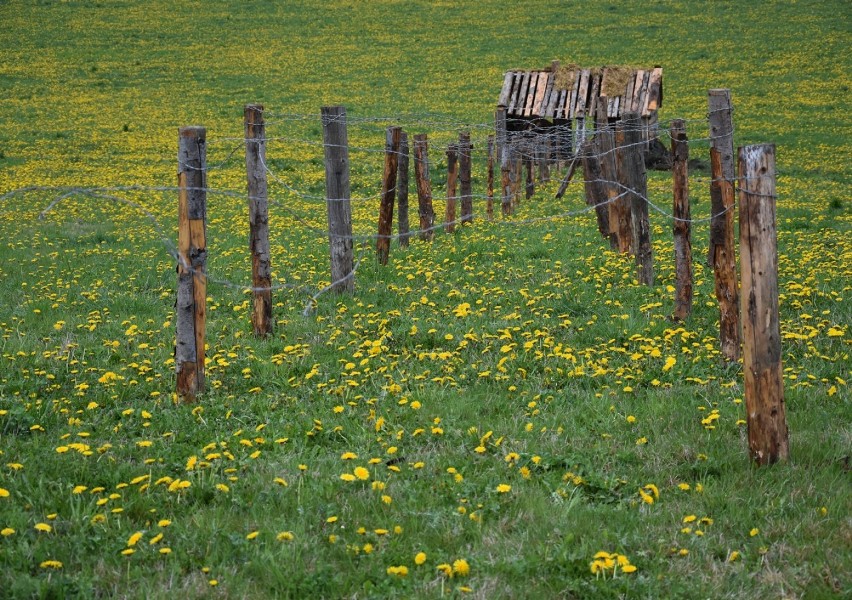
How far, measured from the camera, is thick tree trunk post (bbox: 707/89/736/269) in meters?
8.03

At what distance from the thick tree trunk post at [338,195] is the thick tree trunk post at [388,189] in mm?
928

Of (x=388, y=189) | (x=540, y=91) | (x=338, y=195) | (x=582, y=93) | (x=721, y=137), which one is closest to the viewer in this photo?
(x=721, y=137)

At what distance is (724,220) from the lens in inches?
325

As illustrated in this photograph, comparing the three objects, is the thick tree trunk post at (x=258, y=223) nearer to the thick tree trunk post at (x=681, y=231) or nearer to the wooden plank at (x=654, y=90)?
the thick tree trunk post at (x=681, y=231)

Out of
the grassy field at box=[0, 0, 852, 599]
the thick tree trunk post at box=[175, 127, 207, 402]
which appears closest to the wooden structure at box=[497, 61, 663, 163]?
the grassy field at box=[0, 0, 852, 599]

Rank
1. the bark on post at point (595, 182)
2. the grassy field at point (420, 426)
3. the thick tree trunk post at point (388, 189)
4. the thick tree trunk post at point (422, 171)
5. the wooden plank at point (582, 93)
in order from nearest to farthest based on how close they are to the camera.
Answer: the grassy field at point (420, 426)
the thick tree trunk post at point (388, 189)
the bark on post at point (595, 182)
the thick tree trunk post at point (422, 171)
the wooden plank at point (582, 93)

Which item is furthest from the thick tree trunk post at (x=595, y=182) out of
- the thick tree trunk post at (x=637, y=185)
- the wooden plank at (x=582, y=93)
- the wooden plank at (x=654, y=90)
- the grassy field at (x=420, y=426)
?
the wooden plank at (x=582, y=93)

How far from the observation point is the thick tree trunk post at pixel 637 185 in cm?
1128

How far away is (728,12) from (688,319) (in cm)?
4489

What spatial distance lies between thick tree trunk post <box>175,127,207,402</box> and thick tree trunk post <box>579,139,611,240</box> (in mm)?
7507

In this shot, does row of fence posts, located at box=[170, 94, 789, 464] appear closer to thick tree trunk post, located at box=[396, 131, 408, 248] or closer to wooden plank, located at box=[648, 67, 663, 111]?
thick tree trunk post, located at box=[396, 131, 408, 248]

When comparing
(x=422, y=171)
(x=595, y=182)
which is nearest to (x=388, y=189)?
(x=422, y=171)

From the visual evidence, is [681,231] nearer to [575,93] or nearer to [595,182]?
[595,182]

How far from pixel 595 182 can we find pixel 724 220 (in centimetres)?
630
